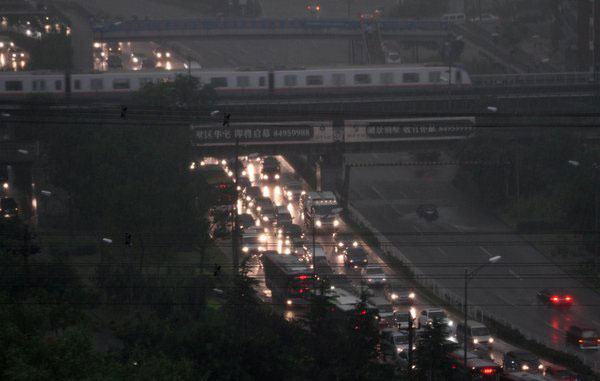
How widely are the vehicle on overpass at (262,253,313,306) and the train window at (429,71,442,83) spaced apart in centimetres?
912

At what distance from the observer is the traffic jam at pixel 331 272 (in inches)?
430

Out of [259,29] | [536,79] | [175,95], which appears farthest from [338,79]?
[259,29]

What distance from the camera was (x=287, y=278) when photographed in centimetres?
1260

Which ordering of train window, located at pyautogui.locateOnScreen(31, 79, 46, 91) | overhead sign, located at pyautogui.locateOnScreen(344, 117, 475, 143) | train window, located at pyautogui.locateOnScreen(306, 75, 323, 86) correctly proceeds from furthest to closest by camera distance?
train window, located at pyautogui.locateOnScreen(306, 75, 323, 86), train window, located at pyautogui.locateOnScreen(31, 79, 46, 91), overhead sign, located at pyautogui.locateOnScreen(344, 117, 475, 143)

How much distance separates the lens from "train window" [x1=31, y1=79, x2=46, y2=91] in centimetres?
2103

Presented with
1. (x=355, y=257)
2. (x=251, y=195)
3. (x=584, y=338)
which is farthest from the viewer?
(x=251, y=195)

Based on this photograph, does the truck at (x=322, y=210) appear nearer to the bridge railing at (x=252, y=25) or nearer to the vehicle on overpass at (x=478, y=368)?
the vehicle on overpass at (x=478, y=368)

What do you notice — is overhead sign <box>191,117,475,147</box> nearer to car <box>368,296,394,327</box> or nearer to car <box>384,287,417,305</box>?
car <box>384,287,417,305</box>

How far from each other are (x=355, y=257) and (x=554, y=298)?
267cm

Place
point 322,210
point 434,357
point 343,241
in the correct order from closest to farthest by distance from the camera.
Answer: point 434,357 < point 343,241 < point 322,210

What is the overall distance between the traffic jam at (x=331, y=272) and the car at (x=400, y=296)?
0.5 inches

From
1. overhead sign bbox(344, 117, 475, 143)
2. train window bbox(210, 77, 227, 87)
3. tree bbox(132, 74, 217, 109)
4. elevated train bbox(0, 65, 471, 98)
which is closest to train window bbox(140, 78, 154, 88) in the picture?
elevated train bbox(0, 65, 471, 98)

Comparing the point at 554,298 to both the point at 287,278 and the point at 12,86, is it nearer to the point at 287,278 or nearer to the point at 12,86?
the point at 287,278

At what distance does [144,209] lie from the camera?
1335 centimetres
